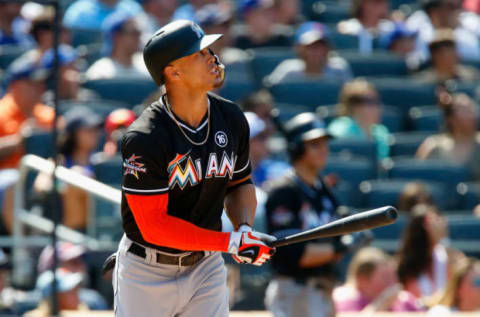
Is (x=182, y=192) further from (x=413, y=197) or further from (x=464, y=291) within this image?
(x=413, y=197)

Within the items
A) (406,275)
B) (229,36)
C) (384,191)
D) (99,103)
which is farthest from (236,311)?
(229,36)

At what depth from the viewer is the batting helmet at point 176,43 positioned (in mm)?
3324

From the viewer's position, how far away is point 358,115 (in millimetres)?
7625

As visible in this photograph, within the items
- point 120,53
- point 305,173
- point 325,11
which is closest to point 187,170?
point 305,173

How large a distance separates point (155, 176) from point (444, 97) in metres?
5.42

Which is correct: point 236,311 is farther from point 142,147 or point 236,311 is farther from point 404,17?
point 404,17

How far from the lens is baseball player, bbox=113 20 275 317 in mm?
3268

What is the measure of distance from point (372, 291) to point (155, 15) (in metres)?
4.26

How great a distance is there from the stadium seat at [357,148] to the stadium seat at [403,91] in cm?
118

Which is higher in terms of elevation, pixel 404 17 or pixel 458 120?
pixel 404 17

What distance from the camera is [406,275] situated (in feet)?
19.7

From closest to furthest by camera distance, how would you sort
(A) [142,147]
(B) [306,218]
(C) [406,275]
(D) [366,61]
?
(A) [142,147] → (B) [306,218] → (C) [406,275] → (D) [366,61]

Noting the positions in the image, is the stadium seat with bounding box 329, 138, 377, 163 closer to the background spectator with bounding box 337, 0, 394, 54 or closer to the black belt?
the background spectator with bounding box 337, 0, 394, 54

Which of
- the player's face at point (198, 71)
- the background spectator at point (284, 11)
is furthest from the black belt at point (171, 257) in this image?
the background spectator at point (284, 11)
